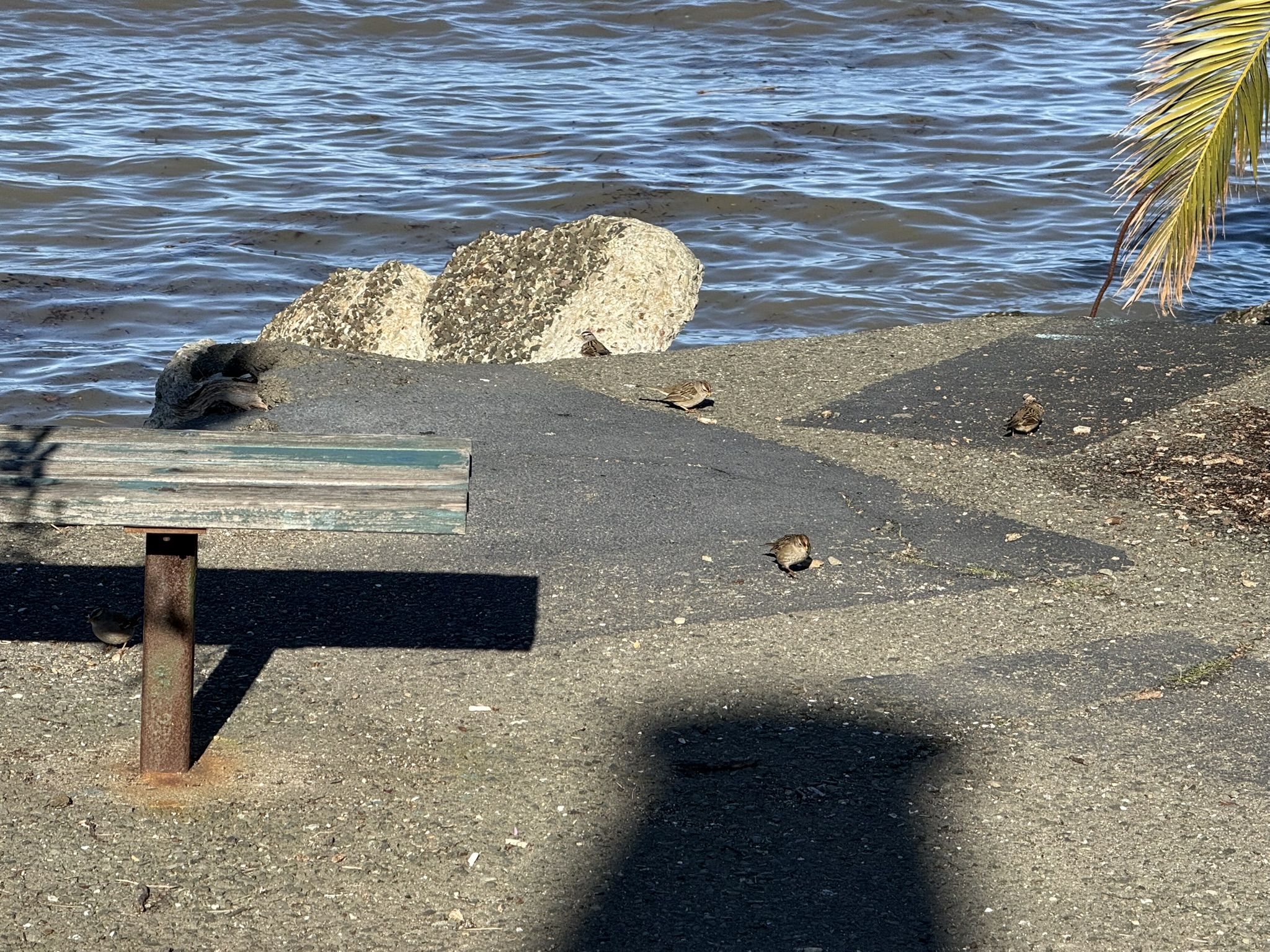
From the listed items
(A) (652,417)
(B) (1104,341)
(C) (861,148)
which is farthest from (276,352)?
(C) (861,148)

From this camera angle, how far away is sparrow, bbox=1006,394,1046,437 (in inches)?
277

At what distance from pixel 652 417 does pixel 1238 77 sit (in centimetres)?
317

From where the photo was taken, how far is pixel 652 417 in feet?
24.6

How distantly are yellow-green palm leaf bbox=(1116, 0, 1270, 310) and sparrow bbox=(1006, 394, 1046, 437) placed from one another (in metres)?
0.82

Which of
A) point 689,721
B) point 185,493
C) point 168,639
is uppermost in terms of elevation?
point 185,493

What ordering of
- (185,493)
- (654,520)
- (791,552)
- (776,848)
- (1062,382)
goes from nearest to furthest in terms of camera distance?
(185,493)
(776,848)
(791,552)
(654,520)
(1062,382)

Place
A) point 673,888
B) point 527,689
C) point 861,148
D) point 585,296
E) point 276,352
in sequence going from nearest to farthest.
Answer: point 673,888 < point 527,689 < point 276,352 < point 585,296 < point 861,148

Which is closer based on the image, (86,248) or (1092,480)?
(1092,480)

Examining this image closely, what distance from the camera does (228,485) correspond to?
3600 millimetres

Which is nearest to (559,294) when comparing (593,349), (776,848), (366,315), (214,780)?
(593,349)

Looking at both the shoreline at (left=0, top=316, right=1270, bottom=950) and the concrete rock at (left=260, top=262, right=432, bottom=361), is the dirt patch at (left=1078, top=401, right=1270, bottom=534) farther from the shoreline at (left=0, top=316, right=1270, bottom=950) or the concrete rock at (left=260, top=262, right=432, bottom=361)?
the concrete rock at (left=260, top=262, right=432, bottom=361)

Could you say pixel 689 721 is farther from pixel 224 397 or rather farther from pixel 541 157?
→ pixel 541 157

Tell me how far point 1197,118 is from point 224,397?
16.0 ft

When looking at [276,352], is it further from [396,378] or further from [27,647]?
[27,647]
